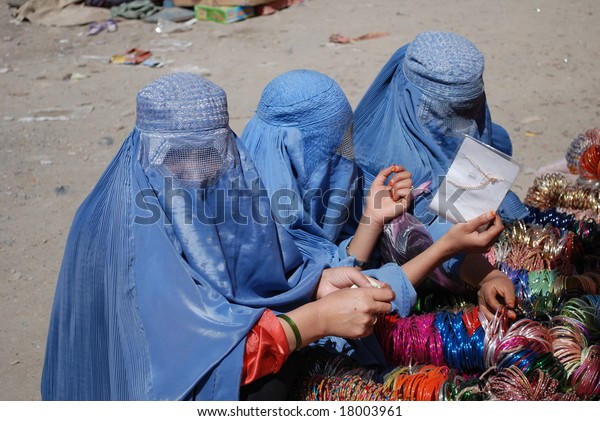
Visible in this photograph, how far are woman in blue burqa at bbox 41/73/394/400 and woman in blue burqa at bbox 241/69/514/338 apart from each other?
1.46 ft

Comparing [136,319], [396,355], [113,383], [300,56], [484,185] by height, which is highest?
[484,185]

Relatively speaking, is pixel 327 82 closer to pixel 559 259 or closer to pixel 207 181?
pixel 207 181

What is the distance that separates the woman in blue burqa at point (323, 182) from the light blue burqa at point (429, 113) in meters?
0.27

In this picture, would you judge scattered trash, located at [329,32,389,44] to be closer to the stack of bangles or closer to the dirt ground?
the dirt ground

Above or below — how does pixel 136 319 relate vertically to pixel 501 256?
above

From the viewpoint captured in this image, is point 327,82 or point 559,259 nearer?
point 327,82

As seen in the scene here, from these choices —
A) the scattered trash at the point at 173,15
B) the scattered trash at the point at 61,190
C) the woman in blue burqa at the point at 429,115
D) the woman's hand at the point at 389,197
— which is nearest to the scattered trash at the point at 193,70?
the scattered trash at the point at 173,15

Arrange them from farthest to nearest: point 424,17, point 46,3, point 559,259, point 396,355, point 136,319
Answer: point 46,3 < point 424,17 < point 559,259 < point 396,355 < point 136,319

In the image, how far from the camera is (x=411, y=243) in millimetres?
3062

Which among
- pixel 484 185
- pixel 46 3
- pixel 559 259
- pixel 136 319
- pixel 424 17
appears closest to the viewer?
pixel 136 319

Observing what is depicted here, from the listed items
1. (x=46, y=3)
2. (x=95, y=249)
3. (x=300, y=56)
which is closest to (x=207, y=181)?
(x=95, y=249)

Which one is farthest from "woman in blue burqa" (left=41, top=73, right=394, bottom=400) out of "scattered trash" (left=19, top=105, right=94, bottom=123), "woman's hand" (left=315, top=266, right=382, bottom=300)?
"scattered trash" (left=19, top=105, right=94, bottom=123)

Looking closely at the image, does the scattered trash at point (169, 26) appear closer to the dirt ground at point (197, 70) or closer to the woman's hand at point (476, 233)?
the dirt ground at point (197, 70)

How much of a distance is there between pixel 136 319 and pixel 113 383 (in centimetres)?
30
